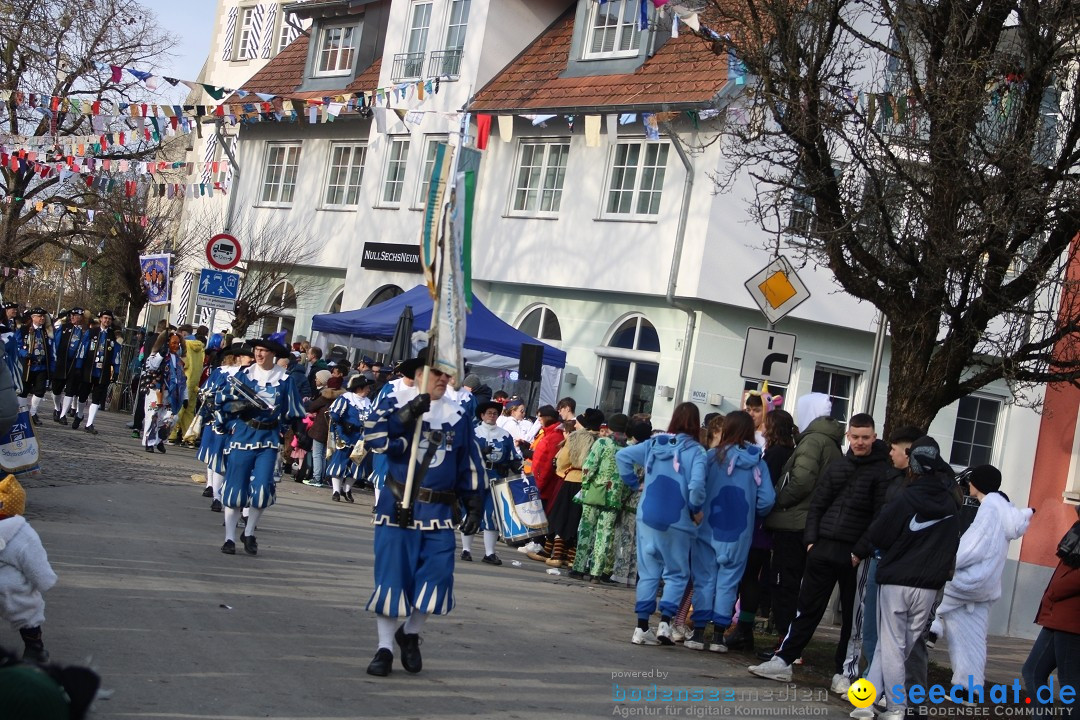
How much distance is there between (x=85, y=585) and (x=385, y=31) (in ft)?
86.0

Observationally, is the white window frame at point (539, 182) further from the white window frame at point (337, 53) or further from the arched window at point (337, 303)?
the white window frame at point (337, 53)

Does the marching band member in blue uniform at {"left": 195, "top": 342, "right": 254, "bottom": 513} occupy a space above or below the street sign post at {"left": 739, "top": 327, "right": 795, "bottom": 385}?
below

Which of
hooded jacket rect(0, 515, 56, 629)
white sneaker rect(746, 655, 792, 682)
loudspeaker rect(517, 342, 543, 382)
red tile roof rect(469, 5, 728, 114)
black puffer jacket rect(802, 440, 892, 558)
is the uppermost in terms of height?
red tile roof rect(469, 5, 728, 114)

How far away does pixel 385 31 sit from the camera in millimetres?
33500

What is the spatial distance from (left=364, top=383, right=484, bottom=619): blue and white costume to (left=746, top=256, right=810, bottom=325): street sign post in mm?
5803

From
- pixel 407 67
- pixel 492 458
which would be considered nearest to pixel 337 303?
pixel 407 67

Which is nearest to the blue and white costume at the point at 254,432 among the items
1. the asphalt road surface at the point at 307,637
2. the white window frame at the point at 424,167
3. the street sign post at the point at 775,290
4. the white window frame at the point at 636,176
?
the asphalt road surface at the point at 307,637

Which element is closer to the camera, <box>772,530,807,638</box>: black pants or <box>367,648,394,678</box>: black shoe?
<box>367,648,394,678</box>: black shoe

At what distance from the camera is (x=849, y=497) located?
9539 mm

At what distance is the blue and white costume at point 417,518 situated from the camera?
7.93 meters

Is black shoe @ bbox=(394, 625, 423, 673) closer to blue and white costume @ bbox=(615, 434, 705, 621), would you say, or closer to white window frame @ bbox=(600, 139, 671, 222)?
blue and white costume @ bbox=(615, 434, 705, 621)

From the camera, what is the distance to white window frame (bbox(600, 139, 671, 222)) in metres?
24.7

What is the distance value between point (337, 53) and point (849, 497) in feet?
88.1

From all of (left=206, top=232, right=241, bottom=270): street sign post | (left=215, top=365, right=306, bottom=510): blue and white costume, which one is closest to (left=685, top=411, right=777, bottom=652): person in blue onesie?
(left=215, top=365, right=306, bottom=510): blue and white costume
